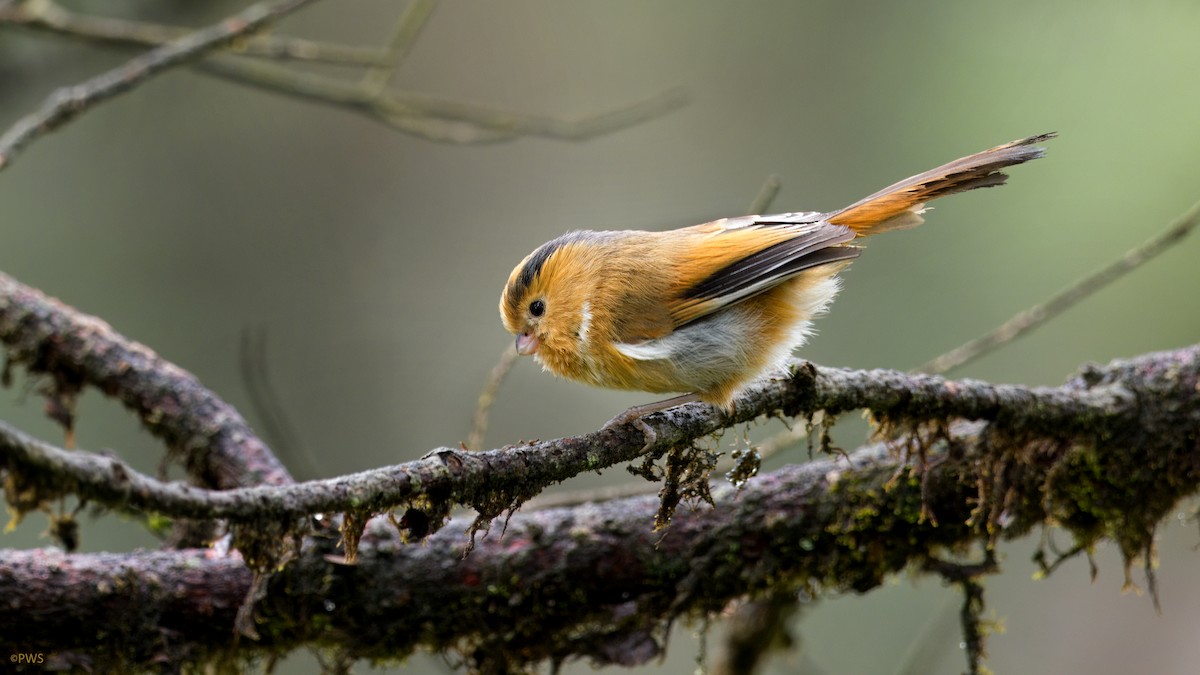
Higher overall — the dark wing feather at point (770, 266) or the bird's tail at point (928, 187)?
the bird's tail at point (928, 187)

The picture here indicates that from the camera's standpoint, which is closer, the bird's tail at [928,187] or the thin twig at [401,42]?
the bird's tail at [928,187]

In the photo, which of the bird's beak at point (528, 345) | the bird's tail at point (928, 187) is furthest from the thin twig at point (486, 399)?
the bird's tail at point (928, 187)

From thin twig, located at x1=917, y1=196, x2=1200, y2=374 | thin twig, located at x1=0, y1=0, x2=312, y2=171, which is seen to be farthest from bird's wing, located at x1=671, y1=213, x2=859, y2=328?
thin twig, located at x1=0, y1=0, x2=312, y2=171

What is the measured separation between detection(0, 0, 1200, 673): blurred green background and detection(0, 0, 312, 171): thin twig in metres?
2.49

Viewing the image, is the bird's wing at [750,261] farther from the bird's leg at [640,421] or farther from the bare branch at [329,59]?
the bare branch at [329,59]

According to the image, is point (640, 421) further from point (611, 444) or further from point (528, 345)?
point (528, 345)

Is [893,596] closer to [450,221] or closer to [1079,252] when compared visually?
[1079,252]

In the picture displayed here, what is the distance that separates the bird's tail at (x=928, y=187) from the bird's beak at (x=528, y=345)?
110cm

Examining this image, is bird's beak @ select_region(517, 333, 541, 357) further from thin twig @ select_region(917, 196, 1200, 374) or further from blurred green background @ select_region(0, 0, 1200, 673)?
blurred green background @ select_region(0, 0, 1200, 673)

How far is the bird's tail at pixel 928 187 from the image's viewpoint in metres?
2.93

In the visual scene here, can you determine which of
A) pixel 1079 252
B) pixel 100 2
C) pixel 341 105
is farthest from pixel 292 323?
pixel 1079 252

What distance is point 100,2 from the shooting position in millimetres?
5832

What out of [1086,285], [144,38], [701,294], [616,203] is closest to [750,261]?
[701,294]

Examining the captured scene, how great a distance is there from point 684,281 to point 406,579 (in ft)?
4.19
